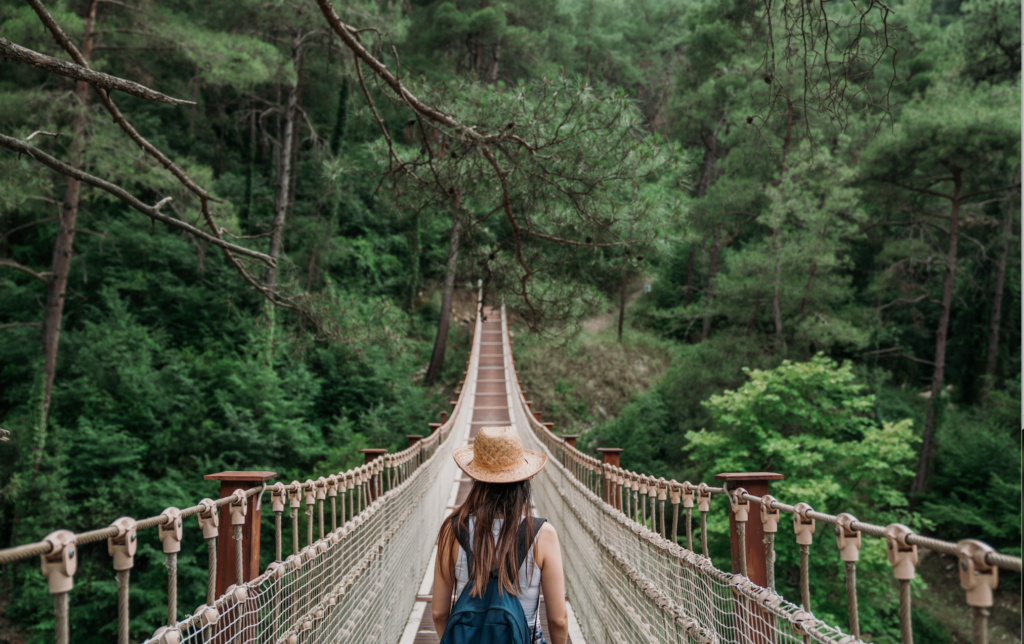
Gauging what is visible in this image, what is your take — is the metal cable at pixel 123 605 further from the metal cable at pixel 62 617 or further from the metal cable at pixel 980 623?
the metal cable at pixel 980 623

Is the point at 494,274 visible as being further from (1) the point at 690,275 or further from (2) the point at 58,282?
(1) the point at 690,275

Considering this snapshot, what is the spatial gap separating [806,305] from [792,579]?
3689 millimetres

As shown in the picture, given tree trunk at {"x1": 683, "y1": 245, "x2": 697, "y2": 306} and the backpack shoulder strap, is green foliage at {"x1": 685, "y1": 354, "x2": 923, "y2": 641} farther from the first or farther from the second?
tree trunk at {"x1": 683, "y1": 245, "x2": 697, "y2": 306}

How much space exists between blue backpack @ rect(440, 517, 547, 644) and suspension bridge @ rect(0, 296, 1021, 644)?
1.45 ft

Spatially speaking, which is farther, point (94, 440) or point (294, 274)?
point (94, 440)

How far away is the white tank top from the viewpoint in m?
1.28

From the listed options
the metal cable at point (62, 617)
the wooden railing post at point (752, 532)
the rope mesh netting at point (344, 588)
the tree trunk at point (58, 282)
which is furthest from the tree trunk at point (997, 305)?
the tree trunk at point (58, 282)

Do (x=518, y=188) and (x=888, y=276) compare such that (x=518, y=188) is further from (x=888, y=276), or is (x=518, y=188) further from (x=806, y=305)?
(x=888, y=276)

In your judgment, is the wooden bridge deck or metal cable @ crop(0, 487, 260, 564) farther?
the wooden bridge deck

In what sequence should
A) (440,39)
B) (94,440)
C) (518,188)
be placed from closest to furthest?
(518,188), (94,440), (440,39)

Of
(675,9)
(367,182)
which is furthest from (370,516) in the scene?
(675,9)

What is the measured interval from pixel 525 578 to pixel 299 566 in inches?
23.5

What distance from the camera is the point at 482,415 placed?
8.45 metres

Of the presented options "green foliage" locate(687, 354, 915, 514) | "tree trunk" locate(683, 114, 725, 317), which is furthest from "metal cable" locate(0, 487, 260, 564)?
"tree trunk" locate(683, 114, 725, 317)
